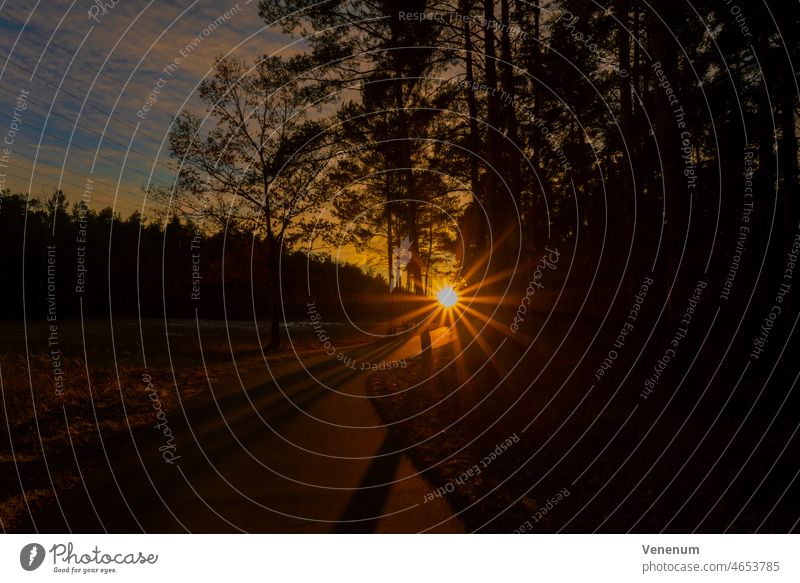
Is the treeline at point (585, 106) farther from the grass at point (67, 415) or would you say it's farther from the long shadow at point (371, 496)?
the grass at point (67, 415)

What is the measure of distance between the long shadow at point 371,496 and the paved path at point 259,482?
0.01 m

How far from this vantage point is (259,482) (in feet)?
21.1

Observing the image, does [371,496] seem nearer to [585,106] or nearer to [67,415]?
[67,415]

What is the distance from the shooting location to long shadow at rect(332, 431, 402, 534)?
5203 mm

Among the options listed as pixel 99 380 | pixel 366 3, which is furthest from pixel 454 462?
pixel 366 3

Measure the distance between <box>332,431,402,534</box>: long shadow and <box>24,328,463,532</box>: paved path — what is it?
0.01 meters

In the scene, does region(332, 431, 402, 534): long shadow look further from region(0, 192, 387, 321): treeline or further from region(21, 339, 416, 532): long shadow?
region(0, 192, 387, 321): treeline

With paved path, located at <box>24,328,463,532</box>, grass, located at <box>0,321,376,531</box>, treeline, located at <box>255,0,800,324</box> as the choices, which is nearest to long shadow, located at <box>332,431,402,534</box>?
paved path, located at <box>24,328,463,532</box>

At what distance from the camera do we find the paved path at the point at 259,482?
17.3ft

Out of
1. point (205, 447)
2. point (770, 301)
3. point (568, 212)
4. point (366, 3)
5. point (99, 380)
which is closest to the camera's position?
point (205, 447)

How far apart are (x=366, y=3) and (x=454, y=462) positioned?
13744 mm

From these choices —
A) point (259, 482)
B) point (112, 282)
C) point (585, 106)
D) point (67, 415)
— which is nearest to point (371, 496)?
point (259, 482)

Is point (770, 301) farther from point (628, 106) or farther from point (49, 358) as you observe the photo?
point (49, 358)

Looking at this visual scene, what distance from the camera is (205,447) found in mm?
7949
